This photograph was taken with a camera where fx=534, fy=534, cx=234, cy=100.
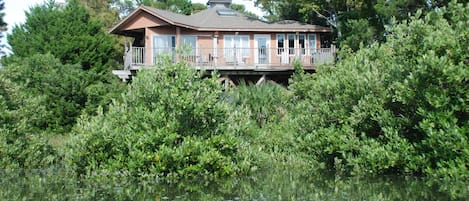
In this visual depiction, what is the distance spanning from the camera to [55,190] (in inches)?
427

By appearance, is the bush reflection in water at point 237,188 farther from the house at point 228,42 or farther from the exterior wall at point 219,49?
the exterior wall at point 219,49

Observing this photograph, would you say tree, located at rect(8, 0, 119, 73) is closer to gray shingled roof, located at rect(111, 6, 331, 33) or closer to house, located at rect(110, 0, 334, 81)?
house, located at rect(110, 0, 334, 81)

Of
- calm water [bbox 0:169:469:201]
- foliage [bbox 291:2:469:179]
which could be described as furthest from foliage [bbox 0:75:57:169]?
foliage [bbox 291:2:469:179]

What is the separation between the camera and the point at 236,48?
1117 inches

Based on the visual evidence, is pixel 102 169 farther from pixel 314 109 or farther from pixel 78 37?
pixel 78 37

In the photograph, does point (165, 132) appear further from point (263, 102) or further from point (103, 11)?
point (103, 11)

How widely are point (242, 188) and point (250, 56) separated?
774 inches

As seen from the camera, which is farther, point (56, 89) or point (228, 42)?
point (228, 42)

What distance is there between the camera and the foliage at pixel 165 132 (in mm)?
12461

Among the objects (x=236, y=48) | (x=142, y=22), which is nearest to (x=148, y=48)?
(x=142, y=22)

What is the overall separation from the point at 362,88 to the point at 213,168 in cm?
404

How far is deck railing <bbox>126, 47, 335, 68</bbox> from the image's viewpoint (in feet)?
90.2

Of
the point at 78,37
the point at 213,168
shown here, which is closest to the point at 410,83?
the point at 213,168

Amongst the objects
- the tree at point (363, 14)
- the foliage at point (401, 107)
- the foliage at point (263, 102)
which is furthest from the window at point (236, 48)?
the foliage at point (401, 107)
